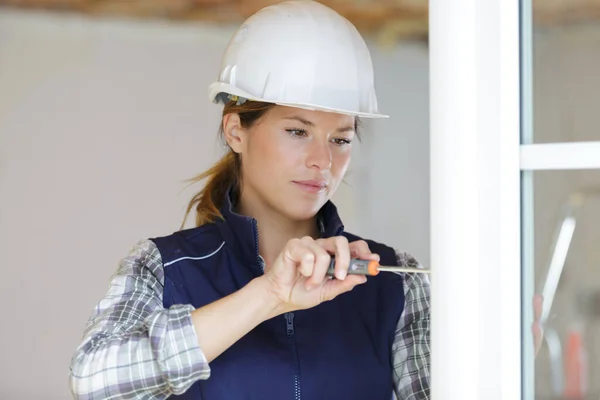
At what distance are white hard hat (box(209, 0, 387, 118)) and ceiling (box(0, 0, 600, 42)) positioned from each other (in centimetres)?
262

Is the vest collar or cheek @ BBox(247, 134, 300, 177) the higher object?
cheek @ BBox(247, 134, 300, 177)

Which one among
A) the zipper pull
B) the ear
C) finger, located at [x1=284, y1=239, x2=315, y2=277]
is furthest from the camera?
the ear

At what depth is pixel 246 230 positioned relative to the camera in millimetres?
1534

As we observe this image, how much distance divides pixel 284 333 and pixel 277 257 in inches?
7.4

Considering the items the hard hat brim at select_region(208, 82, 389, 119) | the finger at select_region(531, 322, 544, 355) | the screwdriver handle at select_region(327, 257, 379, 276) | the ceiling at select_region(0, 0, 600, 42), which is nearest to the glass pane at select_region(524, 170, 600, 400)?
the finger at select_region(531, 322, 544, 355)

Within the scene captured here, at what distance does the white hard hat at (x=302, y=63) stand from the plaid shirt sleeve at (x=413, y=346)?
35 centimetres

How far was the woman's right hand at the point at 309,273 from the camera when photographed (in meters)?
1.14

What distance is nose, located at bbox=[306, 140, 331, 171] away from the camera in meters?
1.45

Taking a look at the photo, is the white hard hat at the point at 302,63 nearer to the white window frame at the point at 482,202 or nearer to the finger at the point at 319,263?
the finger at the point at 319,263

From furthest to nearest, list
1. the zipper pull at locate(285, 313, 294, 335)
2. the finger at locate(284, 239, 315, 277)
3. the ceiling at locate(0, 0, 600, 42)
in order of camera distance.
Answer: the ceiling at locate(0, 0, 600, 42) < the zipper pull at locate(285, 313, 294, 335) < the finger at locate(284, 239, 315, 277)

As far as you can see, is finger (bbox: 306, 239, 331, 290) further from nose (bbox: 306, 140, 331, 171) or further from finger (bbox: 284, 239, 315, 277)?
nose (bbox: 306, 140, 331, 171)

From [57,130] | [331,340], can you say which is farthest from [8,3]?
[331,340]

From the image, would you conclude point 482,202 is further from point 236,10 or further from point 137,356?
point 236,10

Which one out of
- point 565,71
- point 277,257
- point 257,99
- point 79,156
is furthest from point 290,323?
point 79,156
